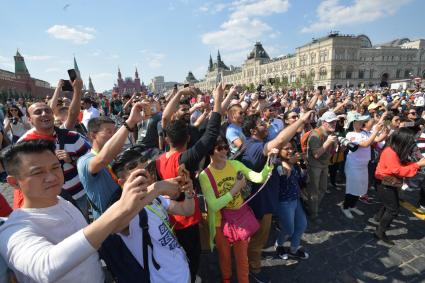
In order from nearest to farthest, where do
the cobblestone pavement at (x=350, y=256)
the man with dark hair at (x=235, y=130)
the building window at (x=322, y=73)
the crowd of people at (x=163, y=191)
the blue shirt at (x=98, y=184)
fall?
the crowd of people at (x=163, y=191) → the blue shirt at (x=98, y=184) → the cobblestone pavement at (x=350, y=256) → the man with dark hair at (x=235, y=130) → the building window at (x=322, y=73)

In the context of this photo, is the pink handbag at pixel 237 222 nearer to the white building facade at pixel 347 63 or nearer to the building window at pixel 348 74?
the white building facade at pixel 347 63

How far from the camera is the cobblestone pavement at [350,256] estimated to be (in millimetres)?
3164

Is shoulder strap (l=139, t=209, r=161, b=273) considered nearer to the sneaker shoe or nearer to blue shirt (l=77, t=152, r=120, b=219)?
blue shirt (l=77, t=152, r=120, b=219)

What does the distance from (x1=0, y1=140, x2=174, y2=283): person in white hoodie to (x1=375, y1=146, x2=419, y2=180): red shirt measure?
3.72m

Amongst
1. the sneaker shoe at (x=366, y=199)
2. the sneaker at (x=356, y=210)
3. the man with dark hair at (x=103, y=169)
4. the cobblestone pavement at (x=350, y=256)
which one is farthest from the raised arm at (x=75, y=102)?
the sneaker shoe at (x=366, y=199)

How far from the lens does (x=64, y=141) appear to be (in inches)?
128

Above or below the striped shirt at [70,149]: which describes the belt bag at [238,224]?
below

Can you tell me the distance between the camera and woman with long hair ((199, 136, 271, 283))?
2740 mm

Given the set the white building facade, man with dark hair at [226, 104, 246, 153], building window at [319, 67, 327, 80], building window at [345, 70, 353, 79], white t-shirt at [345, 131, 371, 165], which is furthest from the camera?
building window at [345, 70, 353, 79]

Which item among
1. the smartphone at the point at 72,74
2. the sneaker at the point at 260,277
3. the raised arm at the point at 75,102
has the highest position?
the smartphone at the point at 72,74

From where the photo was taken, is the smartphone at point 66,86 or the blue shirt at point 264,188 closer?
the blue shirt at point 264,188

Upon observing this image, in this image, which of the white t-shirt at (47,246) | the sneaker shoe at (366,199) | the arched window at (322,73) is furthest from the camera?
the arched window at (322,73)

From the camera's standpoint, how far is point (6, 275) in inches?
52.2

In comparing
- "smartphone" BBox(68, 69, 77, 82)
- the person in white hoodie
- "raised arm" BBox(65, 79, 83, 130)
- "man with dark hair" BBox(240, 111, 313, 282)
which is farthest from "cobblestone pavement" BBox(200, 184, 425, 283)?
"smartphone" BBox(68, 69, 77, 82)
